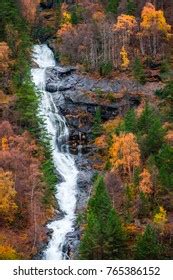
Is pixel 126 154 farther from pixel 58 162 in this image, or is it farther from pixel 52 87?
pixel 52 87

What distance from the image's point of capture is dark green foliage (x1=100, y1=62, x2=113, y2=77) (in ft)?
298

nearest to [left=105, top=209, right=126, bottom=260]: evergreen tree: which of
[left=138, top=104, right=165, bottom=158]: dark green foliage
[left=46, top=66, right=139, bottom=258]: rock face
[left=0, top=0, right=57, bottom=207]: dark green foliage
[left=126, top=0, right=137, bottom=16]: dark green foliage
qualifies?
[left=0, top=0, right=57, bottom=207]: dark green foliage

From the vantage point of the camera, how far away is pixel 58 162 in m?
78.0

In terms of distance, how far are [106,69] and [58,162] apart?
20867 mm

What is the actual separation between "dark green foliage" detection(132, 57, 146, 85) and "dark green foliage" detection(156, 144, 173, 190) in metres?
28.8

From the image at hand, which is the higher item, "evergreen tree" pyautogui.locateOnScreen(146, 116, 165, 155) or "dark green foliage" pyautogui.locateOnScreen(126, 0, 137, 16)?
"dark green foliage" pyautogui.locateOnScreen(126, 0, 137, 16)

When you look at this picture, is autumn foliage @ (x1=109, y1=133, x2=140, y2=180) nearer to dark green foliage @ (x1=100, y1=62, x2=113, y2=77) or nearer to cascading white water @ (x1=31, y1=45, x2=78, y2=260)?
cascading white water @ (x1=31, y1=45, x2=78, y2=260)

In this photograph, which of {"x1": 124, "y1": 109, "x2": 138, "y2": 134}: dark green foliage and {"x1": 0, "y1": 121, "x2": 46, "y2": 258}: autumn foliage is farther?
{"x1": 124, "y1": 109, "x2": 138, "y2": 134}: dark green foliage

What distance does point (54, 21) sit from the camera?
11138 centimetres

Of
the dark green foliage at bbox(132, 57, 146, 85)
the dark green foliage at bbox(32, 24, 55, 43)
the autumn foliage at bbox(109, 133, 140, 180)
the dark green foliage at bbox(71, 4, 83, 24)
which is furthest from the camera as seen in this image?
the dark green foliage at bbox(32, 24, 55, 43)

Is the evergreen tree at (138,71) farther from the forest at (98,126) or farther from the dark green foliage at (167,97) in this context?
the dark green foliage at (167,97)
